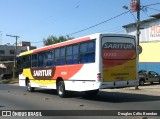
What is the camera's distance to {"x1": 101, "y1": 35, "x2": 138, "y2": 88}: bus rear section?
18578mm

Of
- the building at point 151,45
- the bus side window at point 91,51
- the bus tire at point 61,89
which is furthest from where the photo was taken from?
the building at point 151,45

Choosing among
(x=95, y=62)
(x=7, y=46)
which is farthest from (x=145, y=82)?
(x=7, y=46)

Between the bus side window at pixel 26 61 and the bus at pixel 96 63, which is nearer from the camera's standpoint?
the bus at pixel 96 63

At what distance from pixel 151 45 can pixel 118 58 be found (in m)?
27.8

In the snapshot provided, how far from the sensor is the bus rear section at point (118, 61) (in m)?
18.6

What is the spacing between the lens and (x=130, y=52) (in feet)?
64.3

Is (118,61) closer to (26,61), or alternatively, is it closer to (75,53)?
(75,53)

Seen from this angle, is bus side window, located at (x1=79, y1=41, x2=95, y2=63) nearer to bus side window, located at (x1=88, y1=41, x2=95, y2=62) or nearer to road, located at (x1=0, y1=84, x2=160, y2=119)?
→ bus side window, located at (x1=88, y1=41, x2=95, y2=62)

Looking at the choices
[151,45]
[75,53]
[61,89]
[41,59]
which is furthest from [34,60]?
[151,45]

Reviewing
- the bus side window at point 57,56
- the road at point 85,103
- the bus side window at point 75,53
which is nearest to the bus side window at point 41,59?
the bus side window at point 57,56

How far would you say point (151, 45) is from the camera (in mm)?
46000

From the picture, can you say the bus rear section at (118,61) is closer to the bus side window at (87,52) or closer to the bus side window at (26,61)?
the bus side window at (87,52)

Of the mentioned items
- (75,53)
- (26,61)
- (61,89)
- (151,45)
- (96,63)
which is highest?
(151,45)

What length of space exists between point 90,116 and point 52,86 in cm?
1059
